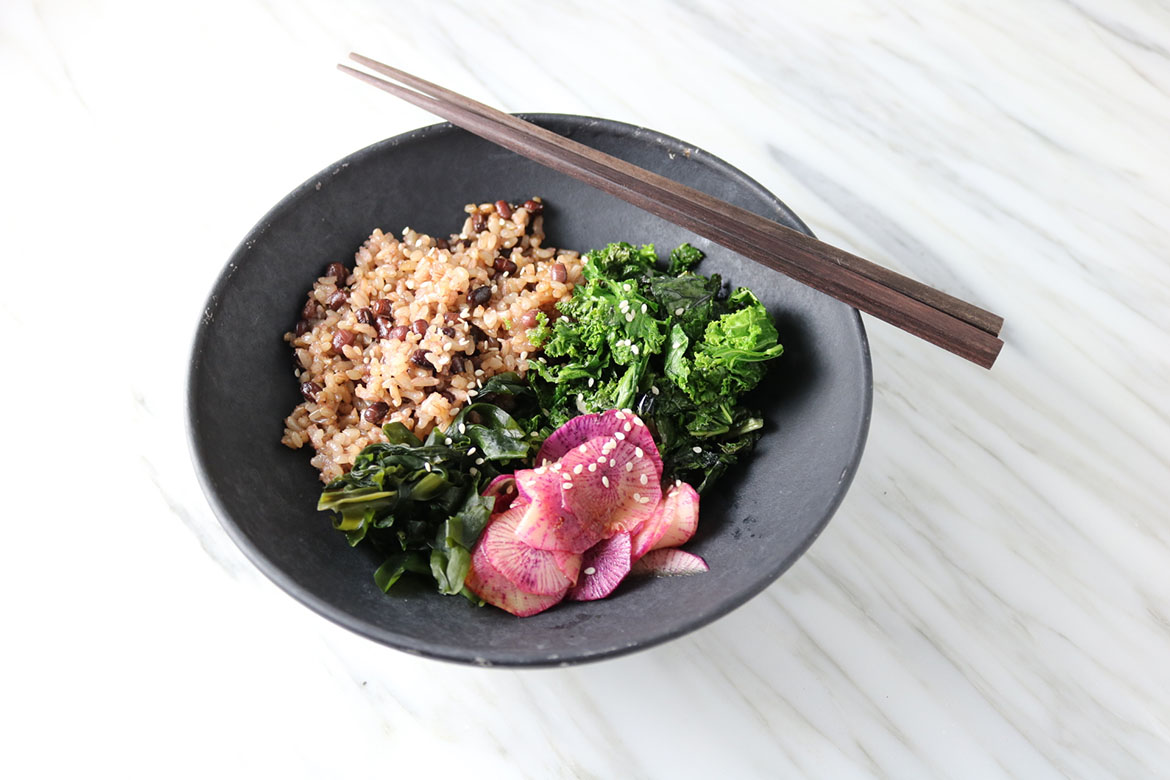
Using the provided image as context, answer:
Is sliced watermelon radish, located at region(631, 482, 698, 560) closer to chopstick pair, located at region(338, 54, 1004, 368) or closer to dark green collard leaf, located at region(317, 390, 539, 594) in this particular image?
dark green collard leaf, located at region(317, 390, 539, 594)

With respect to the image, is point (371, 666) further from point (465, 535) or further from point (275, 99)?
point (275, 99)

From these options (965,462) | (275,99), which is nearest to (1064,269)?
(965,462)

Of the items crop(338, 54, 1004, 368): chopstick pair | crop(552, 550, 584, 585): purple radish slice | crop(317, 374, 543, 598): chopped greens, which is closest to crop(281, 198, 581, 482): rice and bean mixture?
crop(317, 374, 543, 598): chopped greens

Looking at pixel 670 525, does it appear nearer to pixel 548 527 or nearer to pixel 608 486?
pixel 608 486

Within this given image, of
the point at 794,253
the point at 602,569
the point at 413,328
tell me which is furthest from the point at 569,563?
the point at 794,253

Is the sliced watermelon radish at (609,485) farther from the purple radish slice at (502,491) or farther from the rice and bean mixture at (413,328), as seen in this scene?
the rice and bean mixture at (413,328)
